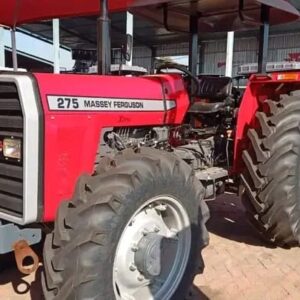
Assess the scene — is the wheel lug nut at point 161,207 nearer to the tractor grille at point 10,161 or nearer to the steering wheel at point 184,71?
the tractor grille at point 10,161

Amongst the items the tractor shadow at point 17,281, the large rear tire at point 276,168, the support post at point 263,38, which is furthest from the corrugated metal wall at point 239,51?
the tractor shadow at point 17,281

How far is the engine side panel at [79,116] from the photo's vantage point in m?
2.70

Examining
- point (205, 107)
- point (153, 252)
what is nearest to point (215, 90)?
point (205, 107)

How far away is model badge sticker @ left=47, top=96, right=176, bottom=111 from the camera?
109 inches

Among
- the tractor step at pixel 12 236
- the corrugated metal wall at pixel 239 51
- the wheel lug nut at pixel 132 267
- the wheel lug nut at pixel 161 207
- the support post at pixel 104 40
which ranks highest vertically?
the corrugated metal wall at pixel 239 51

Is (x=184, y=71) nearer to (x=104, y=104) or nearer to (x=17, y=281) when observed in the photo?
(x=104, y=104)

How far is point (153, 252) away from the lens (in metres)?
2.86

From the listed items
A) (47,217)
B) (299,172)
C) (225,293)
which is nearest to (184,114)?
(299,172)

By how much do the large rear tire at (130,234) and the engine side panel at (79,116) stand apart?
0.67 feet

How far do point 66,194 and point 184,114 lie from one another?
5.20ft

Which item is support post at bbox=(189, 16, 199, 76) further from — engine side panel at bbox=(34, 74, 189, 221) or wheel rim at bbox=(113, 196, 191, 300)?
wheel rim at bbox=(113, 196, 191, 300)

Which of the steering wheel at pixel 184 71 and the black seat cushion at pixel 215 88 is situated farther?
the black seat cushion at pixel 215 88

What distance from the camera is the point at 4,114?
269cm

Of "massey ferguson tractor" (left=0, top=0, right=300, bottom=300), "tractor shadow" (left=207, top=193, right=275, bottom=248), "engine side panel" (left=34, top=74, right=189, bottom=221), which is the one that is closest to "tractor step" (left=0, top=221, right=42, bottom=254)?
"massey ferguson tractor" (left=0, top=0, right=300, bottom=300)
